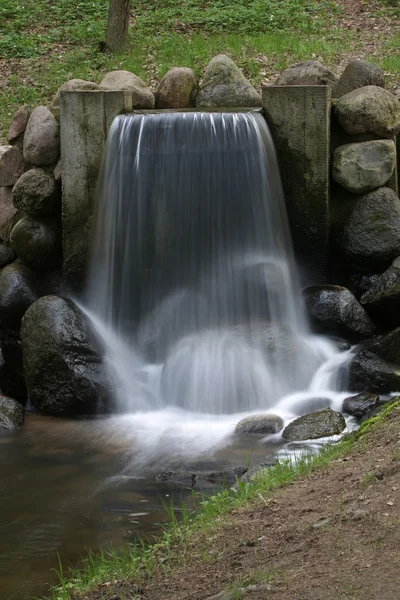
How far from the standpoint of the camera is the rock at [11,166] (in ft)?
33.0

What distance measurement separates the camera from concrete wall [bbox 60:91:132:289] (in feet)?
30.9

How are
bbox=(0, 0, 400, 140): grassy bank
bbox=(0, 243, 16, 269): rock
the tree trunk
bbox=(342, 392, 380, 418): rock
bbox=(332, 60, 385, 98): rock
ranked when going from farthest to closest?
the tree trunk
bbox=(0, 0, 400, 140): grassy bank
bbox=(332, 60, 385, 98): rock
bbox=(0, 243, 16, 269): rock
bbox=(342, 392, 380, 418): rock

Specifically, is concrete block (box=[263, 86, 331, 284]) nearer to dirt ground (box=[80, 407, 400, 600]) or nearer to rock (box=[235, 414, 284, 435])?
rock (box=[235, 414, 284, 435])

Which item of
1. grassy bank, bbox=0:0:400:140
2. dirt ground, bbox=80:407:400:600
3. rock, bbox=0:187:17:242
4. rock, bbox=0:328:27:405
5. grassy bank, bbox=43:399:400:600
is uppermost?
grassy bank, bbox=0:0:400:140

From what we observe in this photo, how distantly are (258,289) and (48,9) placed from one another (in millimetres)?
10141

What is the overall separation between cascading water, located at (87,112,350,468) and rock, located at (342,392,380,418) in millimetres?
1159

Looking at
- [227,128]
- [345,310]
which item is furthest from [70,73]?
[345,310]

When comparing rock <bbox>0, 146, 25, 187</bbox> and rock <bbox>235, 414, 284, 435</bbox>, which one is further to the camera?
rock <bbox>0, 146, 25, 187</bbox>

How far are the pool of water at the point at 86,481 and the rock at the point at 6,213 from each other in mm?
2677

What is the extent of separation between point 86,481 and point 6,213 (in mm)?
4596

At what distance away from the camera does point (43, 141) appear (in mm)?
9719

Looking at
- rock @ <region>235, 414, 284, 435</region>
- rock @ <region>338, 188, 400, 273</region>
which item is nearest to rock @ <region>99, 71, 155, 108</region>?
rock @ <region>338, 188, 400, 273</region>

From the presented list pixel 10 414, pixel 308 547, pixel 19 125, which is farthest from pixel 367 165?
pixel 308 547

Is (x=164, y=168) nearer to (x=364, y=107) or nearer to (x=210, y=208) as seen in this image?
(x=210, y=208)
